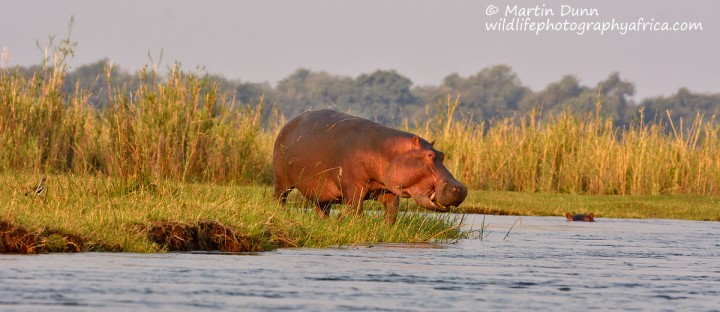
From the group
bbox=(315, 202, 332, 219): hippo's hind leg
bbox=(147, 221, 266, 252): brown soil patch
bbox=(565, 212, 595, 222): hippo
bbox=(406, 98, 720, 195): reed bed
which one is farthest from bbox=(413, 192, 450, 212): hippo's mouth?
bbox=(406, 98, 720, 195): reed bed

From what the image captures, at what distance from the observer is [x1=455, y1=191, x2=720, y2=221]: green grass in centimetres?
1642

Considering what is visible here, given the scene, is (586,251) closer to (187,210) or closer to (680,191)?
(187,210)

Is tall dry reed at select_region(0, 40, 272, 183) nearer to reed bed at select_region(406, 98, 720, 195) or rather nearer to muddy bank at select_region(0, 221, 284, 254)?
reed bed at select_region(406, 98, 720, 195)

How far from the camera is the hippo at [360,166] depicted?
1003 cm

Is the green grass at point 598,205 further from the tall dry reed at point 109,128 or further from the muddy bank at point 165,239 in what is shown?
the muddy bank at point 165,239

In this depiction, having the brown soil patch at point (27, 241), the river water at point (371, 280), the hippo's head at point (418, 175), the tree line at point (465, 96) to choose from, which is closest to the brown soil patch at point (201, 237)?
the river water at point (371, 280)

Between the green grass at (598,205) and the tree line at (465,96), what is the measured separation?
41.1 m

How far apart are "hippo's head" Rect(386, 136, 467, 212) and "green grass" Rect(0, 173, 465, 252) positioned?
0.96 ft

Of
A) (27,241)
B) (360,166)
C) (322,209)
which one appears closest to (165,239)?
(27,241)

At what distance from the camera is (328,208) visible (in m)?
11.1

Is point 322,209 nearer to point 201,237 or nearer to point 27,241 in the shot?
point 201,237

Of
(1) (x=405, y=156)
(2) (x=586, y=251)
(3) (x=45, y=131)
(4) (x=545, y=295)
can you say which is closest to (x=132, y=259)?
(4) (x=545, y=295)

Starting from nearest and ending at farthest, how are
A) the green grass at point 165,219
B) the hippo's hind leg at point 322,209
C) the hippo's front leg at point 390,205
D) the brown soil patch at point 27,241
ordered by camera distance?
the brown soil patch at point 27,241, the green grass at point 165,219, the hippo's front leg at point 390,205, the hippo's hind leg at point 322,209

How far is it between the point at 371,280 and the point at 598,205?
36.0ft
